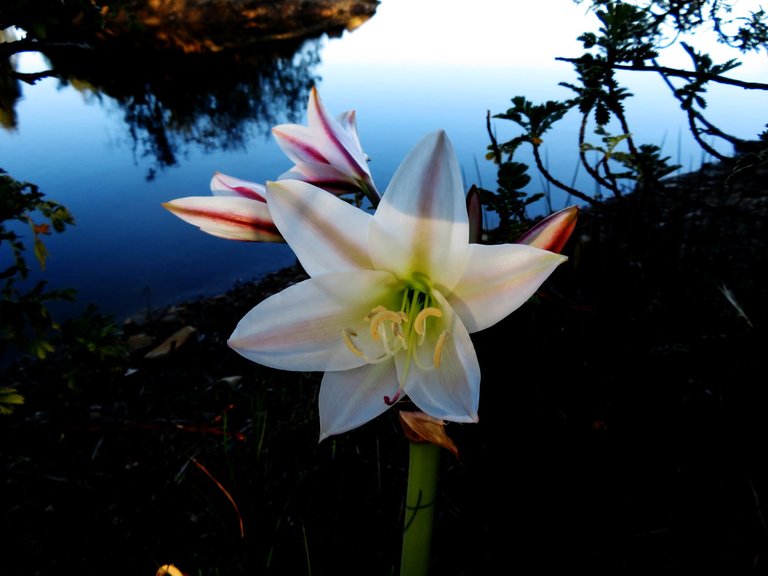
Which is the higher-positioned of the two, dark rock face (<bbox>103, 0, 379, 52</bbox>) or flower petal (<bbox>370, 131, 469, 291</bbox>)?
dark rock face (<bbox>103, 0, 379, 52</bbox>)

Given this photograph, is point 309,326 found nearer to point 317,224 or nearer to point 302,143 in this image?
point 317,224

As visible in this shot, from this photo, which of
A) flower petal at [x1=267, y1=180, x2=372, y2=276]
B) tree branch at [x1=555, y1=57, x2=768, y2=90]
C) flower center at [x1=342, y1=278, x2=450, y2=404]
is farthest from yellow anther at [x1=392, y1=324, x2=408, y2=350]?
tree branch at [x1=555, y1=57, x2=768, y2=90]

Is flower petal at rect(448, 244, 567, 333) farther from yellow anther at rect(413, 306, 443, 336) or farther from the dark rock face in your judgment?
the dark rock face

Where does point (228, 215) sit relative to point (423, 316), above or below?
above

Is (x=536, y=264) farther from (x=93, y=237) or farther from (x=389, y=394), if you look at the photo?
(x=93, y=237)

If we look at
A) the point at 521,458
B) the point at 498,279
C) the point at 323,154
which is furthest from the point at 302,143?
the point at 521,458

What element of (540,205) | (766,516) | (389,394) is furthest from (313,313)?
(540,205)
